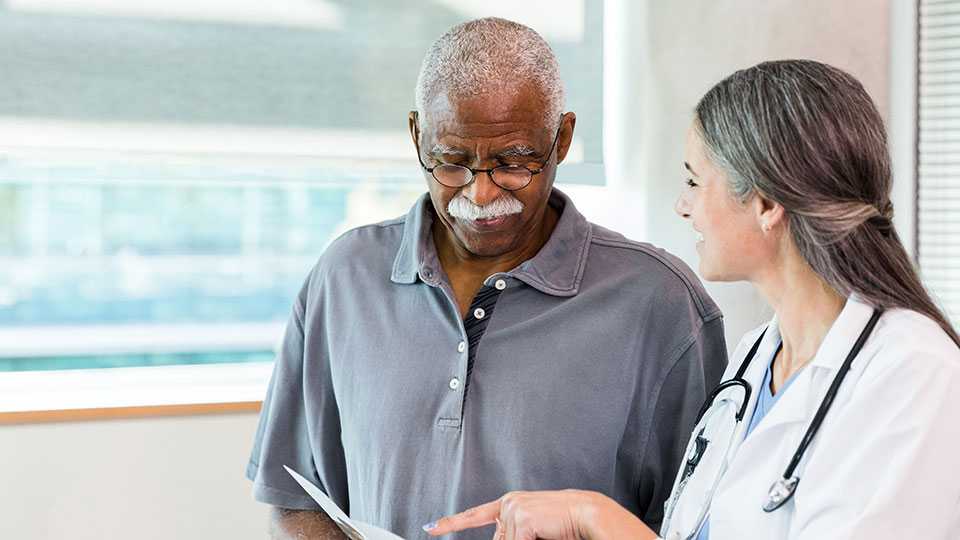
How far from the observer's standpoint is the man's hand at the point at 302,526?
1.94 m

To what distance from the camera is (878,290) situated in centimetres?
135

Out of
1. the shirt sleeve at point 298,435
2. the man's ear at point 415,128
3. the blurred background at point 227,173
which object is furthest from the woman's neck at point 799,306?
the blurred background at point 227,173

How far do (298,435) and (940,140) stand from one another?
1965 millimetres

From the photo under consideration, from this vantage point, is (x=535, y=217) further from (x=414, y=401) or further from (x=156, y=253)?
(x=156, y=253)

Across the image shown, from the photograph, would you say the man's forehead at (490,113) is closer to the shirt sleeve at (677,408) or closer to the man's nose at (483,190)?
the man's nose at (483,190)

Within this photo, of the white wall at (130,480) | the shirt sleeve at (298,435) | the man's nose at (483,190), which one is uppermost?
the man's nose at (483,190)

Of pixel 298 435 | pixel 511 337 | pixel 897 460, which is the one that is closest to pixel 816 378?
pixel 897 460

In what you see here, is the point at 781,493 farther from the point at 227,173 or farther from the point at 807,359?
the point at 227,173

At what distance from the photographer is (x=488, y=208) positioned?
1717mm

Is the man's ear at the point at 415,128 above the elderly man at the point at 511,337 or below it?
above

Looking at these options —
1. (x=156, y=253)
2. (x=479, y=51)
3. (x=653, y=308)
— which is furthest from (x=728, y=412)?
(x=156, y=253)

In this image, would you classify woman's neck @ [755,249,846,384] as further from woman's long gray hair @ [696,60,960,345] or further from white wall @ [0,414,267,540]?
white wall @ [0,414,267,540]

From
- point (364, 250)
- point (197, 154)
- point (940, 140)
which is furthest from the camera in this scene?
point (940, 140)

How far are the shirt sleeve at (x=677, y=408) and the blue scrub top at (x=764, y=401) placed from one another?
18 centimetres
